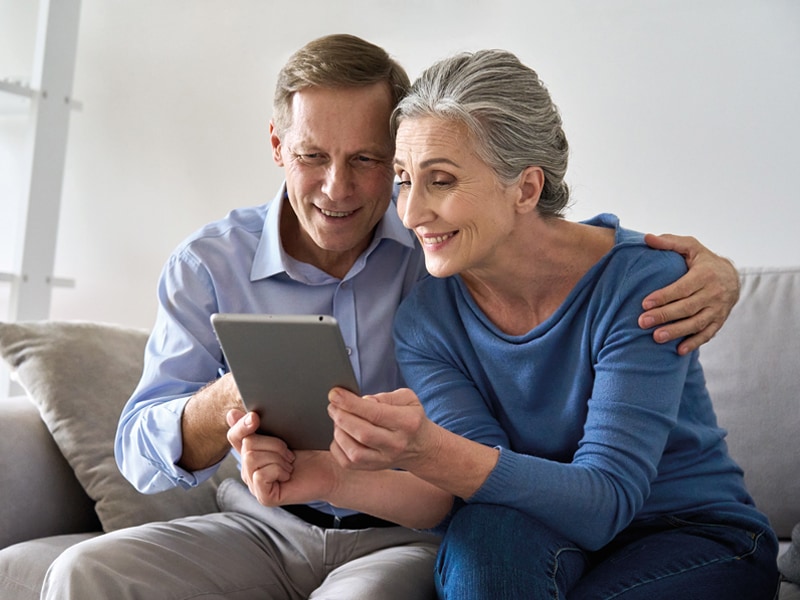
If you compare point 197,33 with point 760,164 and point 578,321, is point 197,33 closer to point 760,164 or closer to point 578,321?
point 760,164

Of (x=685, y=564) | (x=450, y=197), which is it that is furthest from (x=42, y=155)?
(x=685, y=564)

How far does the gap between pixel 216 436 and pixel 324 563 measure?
32 centimetres

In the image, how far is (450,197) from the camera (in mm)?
1413

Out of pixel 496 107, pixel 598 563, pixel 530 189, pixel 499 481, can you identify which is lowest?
pixel 598 563

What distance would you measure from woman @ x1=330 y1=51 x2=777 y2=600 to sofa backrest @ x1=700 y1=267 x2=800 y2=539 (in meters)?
0.43

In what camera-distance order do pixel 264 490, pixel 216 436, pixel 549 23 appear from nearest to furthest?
pixel 264 490
pixel 216 436
pixel 549 23

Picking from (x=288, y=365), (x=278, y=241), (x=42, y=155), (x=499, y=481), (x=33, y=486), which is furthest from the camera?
(x=42, y=155)

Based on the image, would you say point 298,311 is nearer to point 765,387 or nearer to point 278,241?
point 278,241

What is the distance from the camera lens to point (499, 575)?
3.92 feet

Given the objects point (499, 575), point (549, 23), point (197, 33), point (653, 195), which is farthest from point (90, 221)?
point (499, 575)

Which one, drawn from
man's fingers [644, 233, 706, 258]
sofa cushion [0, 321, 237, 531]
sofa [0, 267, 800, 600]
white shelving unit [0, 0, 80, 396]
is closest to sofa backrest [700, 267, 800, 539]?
sofa [0, 267, 800, 600]

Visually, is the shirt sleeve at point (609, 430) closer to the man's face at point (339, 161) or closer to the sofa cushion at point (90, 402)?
the man's face at point (339, 161)

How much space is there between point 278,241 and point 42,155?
1460 mm

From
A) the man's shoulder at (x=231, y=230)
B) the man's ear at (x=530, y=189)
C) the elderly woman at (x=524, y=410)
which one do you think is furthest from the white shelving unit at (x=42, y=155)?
the man's ear at (x=530, y=189)
